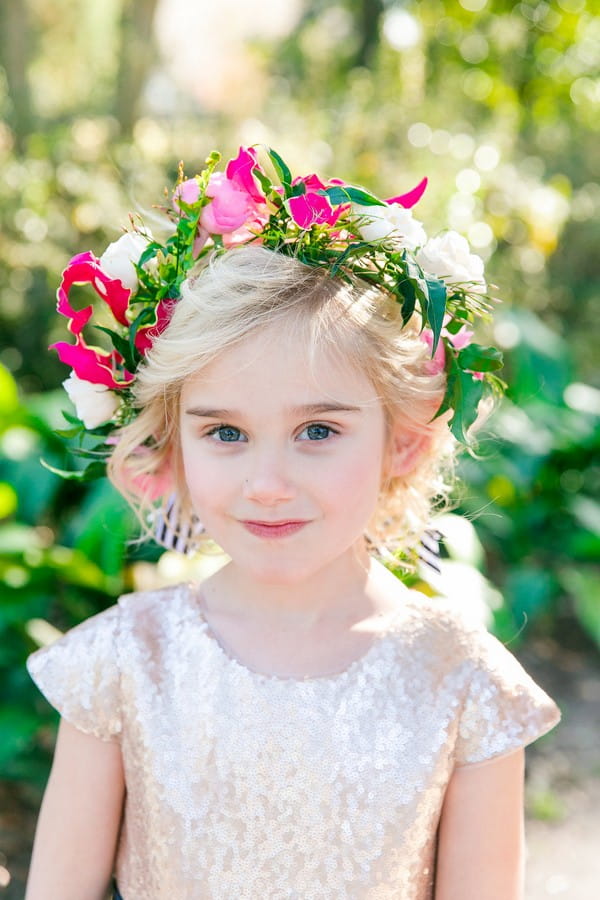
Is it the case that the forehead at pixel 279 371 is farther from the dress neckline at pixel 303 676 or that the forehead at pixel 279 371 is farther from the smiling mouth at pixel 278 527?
the dress neckline at pixel 303 676

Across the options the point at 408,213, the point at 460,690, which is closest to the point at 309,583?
the point at 460,690

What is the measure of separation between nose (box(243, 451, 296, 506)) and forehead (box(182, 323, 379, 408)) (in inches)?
3.4

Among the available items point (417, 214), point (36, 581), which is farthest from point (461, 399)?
point (417, 214)

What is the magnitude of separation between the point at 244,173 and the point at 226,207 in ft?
0.20

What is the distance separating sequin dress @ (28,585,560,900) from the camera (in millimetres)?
1546

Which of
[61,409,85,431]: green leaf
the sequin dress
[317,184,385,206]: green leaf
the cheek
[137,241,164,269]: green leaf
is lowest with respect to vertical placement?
the sequin dress

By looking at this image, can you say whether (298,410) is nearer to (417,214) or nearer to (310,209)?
(310,209)

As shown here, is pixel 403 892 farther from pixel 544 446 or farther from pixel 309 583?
pixel 544 446

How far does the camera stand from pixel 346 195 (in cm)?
145

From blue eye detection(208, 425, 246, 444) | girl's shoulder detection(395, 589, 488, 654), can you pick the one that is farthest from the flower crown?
girl's shoulder detection(395, 589, 488, 654)

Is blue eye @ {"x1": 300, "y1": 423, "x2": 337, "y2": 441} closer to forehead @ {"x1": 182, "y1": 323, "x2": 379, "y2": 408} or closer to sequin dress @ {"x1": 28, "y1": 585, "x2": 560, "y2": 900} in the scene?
forehead @ {"x1": 182, "y1": 323, "x2": 379, "y2": 408}

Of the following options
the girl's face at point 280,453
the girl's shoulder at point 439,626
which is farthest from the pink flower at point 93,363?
the girl's shoulder at point 439,626

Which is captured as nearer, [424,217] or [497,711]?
[497,711]

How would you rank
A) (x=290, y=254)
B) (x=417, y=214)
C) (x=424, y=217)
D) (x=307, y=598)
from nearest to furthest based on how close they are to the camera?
(x=290, y=254), (x=307, y=598), (x=417, y=214), (x=424, y=217)
